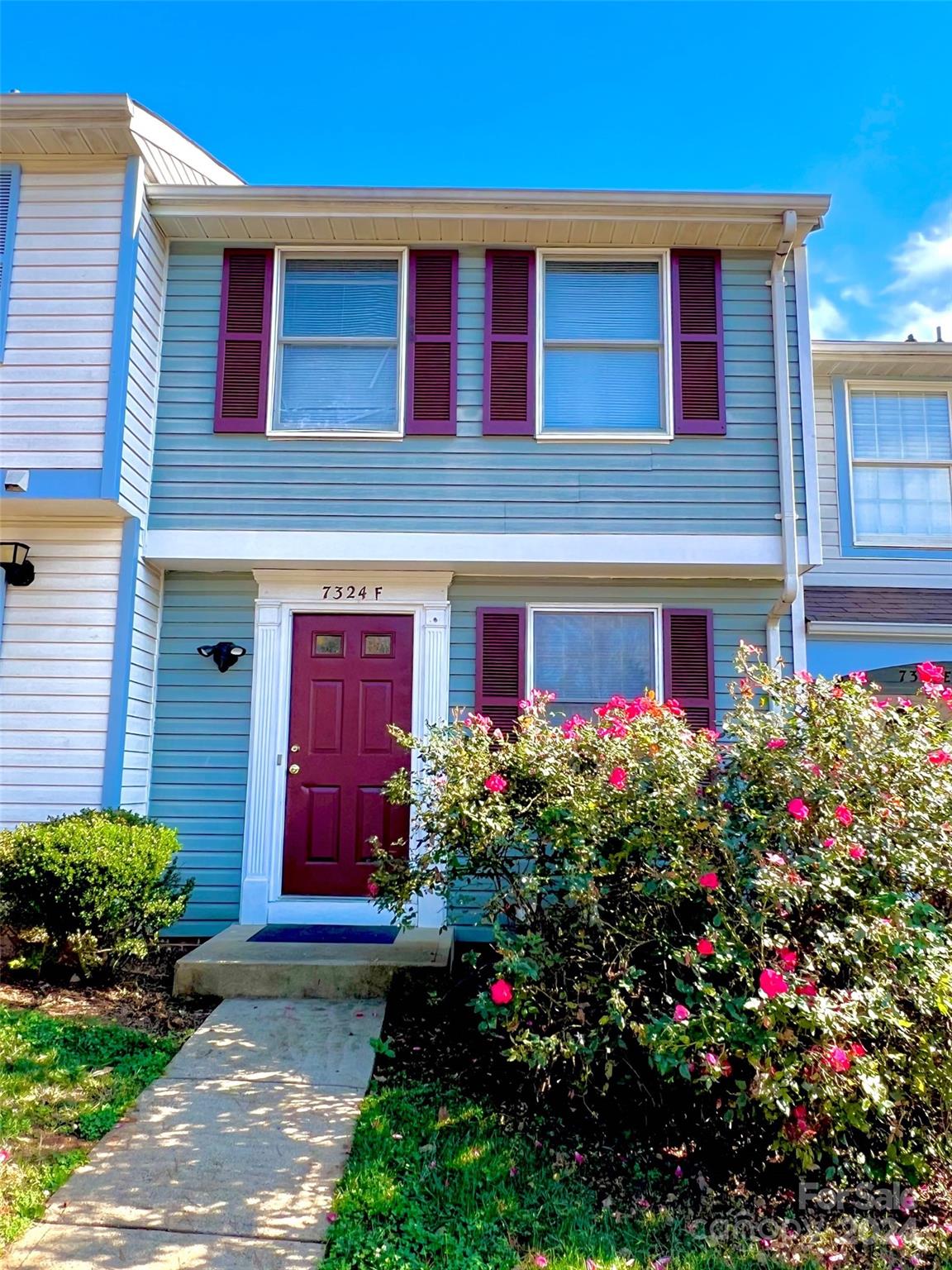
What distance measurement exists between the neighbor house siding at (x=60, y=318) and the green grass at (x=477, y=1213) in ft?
13.9

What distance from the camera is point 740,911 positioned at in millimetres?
2955

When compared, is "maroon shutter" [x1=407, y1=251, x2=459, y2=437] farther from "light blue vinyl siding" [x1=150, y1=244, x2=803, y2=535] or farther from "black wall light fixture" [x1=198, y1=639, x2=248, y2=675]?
"black wall light fixture" [x1=198, y1=639, x2=248, y2=675]

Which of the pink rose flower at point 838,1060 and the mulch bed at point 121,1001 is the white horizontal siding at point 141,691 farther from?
the pink rose flower at point 838,1060

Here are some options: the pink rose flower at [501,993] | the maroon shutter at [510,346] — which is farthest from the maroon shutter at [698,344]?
the pink rose flower at [501,993]

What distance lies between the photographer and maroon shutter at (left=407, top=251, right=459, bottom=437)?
565cm

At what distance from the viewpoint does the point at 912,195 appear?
9891 millimetres

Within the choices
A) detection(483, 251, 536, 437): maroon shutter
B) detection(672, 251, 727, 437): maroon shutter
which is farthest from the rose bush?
detection(483, 251, 536, 437): maroon shutter

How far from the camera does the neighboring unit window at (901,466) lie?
765 cm

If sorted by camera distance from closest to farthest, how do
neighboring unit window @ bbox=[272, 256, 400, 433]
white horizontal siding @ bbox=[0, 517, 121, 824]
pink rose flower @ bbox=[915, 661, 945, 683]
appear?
pink rose flower @ bbox=[915, 661, 945, 683] → white horizontal siding @ bbox=[0, 517, 121, 824] → neighboring unit window @ bbox=[272, 256, 400, 433]

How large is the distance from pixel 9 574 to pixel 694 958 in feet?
15.6

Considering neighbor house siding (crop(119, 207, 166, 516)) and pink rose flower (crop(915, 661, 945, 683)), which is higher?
neighbor house siding (crop(119, 207, 166, 516))

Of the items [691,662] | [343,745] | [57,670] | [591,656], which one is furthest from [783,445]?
[57,670]

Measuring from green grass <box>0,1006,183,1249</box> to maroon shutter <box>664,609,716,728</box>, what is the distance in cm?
365

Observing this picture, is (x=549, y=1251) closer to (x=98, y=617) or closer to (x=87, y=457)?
(x=98, y=617)
